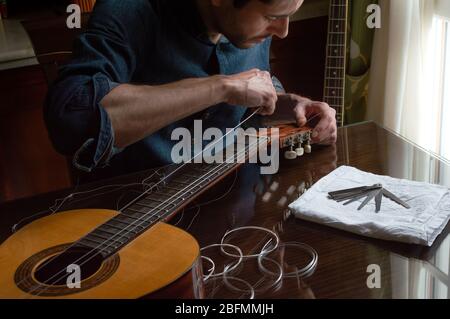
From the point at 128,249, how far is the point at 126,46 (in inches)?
18.3

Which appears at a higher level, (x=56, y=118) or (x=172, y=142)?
(x=56, y=118)

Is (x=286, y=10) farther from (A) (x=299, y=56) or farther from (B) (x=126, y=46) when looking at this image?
(A) (x=299, y=56)

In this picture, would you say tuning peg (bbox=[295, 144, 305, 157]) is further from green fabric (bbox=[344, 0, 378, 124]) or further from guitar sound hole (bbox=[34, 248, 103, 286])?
green fabric (bbox=[344, 0, 378, 124])

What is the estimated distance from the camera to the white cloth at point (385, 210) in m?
0.97

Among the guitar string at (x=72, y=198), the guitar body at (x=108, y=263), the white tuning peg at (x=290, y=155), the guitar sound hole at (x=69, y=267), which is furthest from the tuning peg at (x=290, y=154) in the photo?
the guitar sound hole at (x=69, y=267)

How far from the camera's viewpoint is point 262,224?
105 centimetres

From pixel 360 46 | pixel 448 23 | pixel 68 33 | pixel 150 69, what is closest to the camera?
pixel 150 69

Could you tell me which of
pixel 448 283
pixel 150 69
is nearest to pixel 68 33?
pixel 150 69

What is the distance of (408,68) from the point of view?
6.47ft

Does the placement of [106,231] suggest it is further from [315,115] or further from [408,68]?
[408,68]

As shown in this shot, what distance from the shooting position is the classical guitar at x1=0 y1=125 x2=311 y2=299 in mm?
853

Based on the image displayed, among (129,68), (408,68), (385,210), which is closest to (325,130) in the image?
(385,210)

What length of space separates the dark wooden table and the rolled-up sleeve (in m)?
0.09

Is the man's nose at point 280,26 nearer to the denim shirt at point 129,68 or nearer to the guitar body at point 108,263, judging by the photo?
the denim shirt at point 129,68
